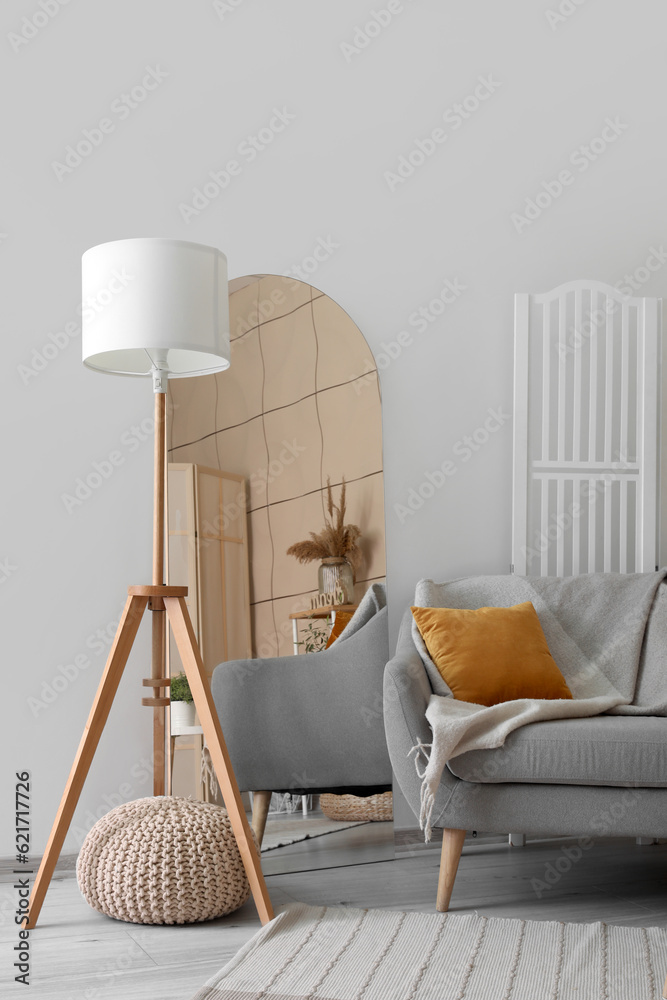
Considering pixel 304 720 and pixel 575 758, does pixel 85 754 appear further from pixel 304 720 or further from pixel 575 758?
pixel 575 758

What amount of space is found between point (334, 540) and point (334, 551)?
1.4 inches

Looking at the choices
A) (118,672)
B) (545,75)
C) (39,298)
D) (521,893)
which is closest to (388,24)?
(545,75)

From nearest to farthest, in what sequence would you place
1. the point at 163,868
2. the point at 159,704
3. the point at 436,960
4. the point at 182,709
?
1. the point at 436,960
2. the point at 163,868
3. the point at 159,704
4. the point at 182,709

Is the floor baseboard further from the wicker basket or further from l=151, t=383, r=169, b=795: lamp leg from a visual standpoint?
the wicker basket

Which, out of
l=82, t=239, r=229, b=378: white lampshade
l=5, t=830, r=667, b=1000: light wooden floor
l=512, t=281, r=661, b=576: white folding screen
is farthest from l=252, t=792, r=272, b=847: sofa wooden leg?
l=82, t=239, r=229, b=378: white lampshade

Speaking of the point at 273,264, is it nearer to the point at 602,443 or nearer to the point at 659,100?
the point at 602,443

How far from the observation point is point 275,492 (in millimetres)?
2848

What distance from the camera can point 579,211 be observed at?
3.27 metres

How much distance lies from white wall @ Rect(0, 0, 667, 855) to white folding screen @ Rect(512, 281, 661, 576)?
0.11 m

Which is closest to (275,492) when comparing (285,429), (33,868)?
(285,429)

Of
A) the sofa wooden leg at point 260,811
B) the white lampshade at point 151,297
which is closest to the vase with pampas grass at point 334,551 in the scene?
→ the sofa wooden leg at point 260,811

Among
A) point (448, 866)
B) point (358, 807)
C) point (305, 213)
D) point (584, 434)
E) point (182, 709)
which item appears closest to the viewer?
point (448, 866)

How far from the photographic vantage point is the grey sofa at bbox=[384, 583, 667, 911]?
2197mm

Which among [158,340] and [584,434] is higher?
[158,340]
